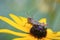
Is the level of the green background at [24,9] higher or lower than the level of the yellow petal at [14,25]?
higher

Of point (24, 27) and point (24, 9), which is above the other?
point (24, 9)

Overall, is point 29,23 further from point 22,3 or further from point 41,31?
point 22,3

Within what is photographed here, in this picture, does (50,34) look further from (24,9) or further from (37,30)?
(24,9)

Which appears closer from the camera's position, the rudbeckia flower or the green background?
the rudbeckia flower

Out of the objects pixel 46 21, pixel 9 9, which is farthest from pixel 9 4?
pixel 46 21

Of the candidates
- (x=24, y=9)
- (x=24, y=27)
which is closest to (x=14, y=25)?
(x=24, y=27)

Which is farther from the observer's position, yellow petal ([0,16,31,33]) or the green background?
the green background

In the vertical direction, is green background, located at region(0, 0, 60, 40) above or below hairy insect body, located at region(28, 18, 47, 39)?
above

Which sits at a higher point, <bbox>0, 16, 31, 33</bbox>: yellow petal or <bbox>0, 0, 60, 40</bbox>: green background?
<bbox>0, 0, 60, 40</bbox>: green background

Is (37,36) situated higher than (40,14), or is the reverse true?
(40,14)

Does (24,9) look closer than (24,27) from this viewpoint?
No

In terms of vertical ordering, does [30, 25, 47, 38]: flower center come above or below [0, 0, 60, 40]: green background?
below
